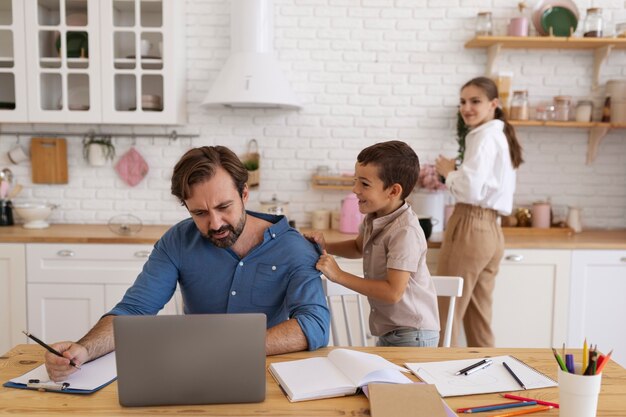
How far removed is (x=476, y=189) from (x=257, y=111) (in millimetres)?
1565

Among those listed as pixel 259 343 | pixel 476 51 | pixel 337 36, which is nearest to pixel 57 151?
pixel 337 36

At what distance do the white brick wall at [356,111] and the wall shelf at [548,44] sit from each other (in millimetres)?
62

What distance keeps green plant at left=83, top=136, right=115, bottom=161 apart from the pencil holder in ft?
11.1

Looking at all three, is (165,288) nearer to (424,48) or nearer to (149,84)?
(149,84)

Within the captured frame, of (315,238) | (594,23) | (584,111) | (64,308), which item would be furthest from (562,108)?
(64,308)

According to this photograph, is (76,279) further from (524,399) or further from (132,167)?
(524,399)

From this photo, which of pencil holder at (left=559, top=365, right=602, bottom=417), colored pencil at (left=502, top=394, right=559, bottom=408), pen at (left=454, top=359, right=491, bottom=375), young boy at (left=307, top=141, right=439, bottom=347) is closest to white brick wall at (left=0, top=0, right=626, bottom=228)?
young boy at (left=307, top=141, right=439, bottom=347)

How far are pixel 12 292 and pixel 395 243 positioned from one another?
2.48 meters

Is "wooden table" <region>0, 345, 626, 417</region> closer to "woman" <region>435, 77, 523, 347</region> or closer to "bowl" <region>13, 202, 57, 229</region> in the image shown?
"woman" <region>435, 77, 523, 347</region>

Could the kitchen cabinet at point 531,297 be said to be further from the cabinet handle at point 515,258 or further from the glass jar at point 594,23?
the glass jar at point 594,23

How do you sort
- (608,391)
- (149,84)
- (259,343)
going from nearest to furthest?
(259,343), (608,391), (149,84)

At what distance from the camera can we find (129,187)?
403 centimetres

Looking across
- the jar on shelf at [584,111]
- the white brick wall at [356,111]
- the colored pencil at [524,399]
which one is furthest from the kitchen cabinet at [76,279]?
the jar on shelf at [584,111]

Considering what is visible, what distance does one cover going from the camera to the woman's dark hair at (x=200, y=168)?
1.73 metres
